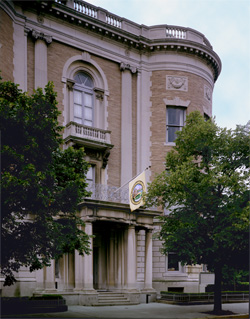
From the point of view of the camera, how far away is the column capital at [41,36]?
2560cm

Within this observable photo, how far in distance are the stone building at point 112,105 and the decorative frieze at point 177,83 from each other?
7cm

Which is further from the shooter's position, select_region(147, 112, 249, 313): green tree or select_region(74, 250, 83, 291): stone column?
select_region(74, 250, 83, 291): stone column

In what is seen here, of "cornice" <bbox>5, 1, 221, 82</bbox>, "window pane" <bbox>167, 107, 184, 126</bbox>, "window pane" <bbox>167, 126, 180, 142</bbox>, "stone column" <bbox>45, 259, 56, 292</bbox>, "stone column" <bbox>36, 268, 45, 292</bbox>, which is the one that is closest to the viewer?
"stone column" <bbox>45, 259, 56, 292</bbox>

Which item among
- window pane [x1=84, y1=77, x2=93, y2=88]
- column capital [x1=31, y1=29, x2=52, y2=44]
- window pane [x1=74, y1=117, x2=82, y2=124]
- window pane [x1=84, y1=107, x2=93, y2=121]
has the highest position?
column capital [x1=31, y1=29, x2=52, y2=44]

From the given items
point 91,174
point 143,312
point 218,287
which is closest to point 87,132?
point 91,174

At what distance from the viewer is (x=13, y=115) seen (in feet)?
53.9

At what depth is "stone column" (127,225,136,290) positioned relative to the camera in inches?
961

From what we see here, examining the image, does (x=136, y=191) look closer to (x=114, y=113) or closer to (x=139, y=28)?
(x=114, y=113)

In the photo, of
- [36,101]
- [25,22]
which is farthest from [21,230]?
[25,22]

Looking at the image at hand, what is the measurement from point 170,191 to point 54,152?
21.3ft

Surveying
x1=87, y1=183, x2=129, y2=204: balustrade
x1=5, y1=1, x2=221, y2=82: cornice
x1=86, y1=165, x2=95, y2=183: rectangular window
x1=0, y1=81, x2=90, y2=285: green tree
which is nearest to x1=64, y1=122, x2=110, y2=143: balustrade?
x1=86, y1=165, x2=95, y2=183: rectangular window

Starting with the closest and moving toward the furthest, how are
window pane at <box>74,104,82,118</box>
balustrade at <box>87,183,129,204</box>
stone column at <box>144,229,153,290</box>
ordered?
balustrade at <box>87,183,129,204</box> < stone column at <box>144,229,153,290</box> < window pane at <box>74,104,82,118</box>

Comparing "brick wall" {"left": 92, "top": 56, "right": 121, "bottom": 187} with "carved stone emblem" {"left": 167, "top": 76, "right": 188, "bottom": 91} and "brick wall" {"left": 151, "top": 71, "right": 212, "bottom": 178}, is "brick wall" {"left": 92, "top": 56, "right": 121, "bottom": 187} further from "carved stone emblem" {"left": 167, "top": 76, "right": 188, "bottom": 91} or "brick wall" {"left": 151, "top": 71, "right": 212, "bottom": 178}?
"carved stone emblem" {"left": 167, "top": 76, "right": 188, "bottom": 91}

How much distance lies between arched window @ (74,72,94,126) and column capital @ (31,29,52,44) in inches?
117
